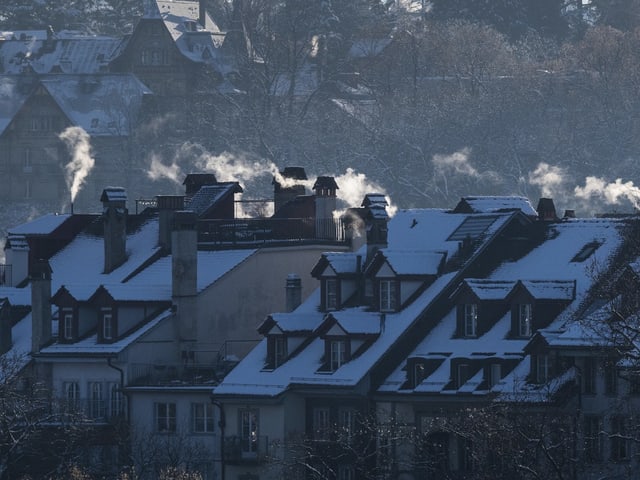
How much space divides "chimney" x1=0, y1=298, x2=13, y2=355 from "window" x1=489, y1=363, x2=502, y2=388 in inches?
760

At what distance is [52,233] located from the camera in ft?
370

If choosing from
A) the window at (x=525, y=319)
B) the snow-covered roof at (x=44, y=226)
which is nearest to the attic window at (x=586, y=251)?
the window at (x=525, y=319)

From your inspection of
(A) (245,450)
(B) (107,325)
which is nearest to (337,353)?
(A) (245,450)

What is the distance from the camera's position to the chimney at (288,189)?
112625 mm

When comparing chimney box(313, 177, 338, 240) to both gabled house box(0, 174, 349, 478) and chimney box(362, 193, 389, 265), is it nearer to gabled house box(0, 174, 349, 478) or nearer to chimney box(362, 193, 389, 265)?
gabled house box(0, 174, 349, 478)

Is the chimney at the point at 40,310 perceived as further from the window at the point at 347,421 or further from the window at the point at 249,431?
the window at the point at 347,421

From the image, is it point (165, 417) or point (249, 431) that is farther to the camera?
point (165, 417)

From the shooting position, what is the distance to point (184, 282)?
100375 millimetres

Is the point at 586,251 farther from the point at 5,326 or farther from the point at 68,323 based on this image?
the point at 5,326

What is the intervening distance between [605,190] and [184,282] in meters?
81.2

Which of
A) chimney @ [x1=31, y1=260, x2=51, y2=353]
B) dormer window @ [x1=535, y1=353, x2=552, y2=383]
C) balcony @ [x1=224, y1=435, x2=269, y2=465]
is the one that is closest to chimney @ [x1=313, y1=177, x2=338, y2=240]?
chimney @ [x1=31, y1=260, x2=51, y2=353]

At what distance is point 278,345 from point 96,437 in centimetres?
546

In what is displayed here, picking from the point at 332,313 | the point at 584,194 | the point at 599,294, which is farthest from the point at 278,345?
the point at 584,194

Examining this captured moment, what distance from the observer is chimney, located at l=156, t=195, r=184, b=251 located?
106 metres
